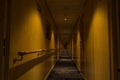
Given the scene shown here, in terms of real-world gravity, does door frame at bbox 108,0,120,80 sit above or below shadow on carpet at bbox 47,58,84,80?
above

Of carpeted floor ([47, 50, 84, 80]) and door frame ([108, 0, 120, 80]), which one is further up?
door frame ([108, 0, 120, 80])

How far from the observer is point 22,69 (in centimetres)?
284

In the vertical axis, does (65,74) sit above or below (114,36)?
below

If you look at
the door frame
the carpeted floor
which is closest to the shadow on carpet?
the carpeted floor

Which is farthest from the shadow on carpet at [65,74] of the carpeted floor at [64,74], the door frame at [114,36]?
the door frame at [114,36]

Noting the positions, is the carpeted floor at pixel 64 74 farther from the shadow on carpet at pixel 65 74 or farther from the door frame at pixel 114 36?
the door frame at pixel 114 36

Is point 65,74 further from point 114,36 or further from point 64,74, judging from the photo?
point 114,36

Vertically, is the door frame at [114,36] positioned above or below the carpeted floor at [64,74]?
above

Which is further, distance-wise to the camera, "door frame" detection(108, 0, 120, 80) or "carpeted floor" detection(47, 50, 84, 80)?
"carpeted floor" detection(47, 50, 84, 80)

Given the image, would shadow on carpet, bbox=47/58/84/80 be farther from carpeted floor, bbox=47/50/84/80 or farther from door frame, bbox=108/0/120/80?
door frame, bbox=108/0/120/80

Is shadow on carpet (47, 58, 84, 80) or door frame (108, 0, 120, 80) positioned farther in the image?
shadow on carpet (47, 58, 84, 80)

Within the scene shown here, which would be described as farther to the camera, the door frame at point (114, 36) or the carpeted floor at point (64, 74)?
the carpeted floor at point (64, 74)

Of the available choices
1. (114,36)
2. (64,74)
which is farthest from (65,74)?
(114,36)

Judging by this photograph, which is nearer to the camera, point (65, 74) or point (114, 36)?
point (114, 36)
